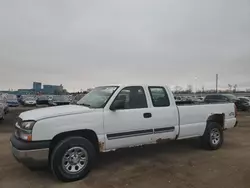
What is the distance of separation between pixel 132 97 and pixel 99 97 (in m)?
0.76

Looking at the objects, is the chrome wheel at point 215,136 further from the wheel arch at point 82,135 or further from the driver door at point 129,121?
the wheel arch at point 82,135

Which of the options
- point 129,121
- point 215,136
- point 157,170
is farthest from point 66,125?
point 215,136

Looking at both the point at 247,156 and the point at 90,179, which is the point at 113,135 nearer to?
the point at 90,179

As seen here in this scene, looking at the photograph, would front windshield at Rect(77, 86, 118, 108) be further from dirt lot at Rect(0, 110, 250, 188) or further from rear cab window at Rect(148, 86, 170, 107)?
dirt lot at Rect(0, 110, 250, 188)

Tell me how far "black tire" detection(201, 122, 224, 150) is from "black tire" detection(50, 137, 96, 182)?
361 cm

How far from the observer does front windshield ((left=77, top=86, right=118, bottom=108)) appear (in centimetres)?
563

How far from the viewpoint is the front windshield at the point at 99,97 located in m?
5.63

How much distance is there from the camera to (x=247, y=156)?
21.8 ft

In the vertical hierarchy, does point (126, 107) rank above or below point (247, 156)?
above

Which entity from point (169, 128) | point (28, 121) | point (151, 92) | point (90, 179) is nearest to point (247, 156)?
point (169, 128)

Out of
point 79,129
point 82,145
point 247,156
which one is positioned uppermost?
point 79,129

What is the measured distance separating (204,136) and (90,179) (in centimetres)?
371

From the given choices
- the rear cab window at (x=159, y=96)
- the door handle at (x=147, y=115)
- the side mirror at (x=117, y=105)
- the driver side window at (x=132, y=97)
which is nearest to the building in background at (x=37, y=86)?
the rear cab window at (x=159, y=96)

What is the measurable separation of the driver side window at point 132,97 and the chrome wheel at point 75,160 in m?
1.30
